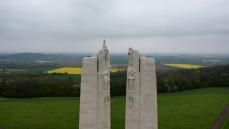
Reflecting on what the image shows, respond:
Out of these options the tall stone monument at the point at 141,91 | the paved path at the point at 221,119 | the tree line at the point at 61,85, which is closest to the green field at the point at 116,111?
the paved path at the point at 221,119

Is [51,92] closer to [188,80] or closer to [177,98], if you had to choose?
[177,98]

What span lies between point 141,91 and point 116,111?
26902 mm

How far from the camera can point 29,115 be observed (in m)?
40.3

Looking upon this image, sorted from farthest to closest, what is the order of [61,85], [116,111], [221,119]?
[61,85], [116,111], [221,119]

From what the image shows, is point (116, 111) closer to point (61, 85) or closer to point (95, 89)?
point (61, 85)

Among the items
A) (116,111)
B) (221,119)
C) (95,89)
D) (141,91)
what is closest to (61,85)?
(116,111)

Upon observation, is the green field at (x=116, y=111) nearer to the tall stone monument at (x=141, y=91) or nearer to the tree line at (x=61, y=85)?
the tree line at (x=61, y=85)

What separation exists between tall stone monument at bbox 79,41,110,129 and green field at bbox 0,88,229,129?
53.8 feet

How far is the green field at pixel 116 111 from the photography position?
34.4m

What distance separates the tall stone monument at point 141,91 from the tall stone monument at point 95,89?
1.16m

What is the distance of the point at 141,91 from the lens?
15.9 meters

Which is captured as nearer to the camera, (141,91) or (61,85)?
(141,91)

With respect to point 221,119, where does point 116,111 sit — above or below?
above

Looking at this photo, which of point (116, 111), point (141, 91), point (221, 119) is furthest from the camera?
point (116, 111)
